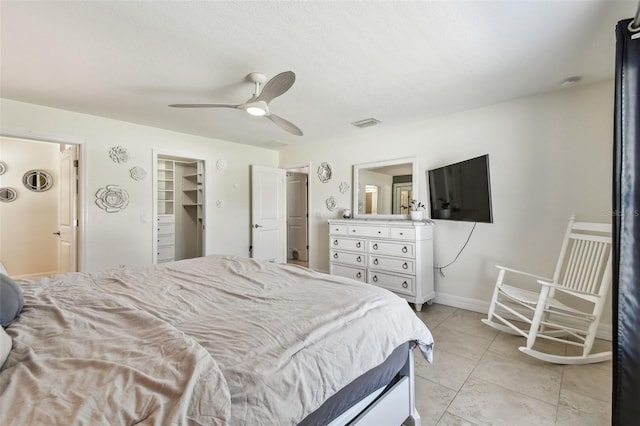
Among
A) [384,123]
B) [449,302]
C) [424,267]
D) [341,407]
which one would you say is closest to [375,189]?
[384,123]

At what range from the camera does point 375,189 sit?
4.16 meters

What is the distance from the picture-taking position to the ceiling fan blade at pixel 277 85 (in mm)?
1893

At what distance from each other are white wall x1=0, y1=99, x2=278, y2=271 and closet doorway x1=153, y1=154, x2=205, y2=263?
0.91m

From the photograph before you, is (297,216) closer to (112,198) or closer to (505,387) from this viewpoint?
(112,198)

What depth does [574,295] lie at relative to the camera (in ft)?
7.59

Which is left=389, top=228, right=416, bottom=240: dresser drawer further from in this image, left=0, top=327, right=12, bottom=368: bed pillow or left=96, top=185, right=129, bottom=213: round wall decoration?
left=96, top=185, right=129, bottom=213: round wall decoration

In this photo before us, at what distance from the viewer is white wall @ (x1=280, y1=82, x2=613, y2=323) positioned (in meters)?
2.60

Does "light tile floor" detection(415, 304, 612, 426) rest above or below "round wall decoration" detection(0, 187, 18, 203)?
below

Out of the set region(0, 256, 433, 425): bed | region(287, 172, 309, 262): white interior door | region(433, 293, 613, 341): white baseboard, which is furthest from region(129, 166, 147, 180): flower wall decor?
region(433, 293, 613, 341): white baseboard

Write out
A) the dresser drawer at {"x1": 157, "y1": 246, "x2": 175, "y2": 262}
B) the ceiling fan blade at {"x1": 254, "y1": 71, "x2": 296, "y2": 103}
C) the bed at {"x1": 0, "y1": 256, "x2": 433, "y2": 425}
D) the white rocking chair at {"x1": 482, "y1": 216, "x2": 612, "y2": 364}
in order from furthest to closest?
the dresser drawer at {"x1": 157, "y1": 246, "x2": 175, "y2": 262} → the white rocking chair at {"x1": 482, "y1": 216, "x2": 612, "y2": 364} → the ceiling fan blade at {"x1": 254, "y1": 71, "x2": 296, "y2": 103} → the bed at {"x1": 0, "y1": 256, "x2": 433, "y2": 425}

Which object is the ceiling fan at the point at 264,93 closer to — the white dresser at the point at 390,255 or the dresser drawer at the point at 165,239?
the white dresser at the point at 390,255

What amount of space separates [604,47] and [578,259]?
165 centimetres

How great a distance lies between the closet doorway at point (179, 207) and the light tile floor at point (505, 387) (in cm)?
458

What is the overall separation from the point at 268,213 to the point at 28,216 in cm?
384
